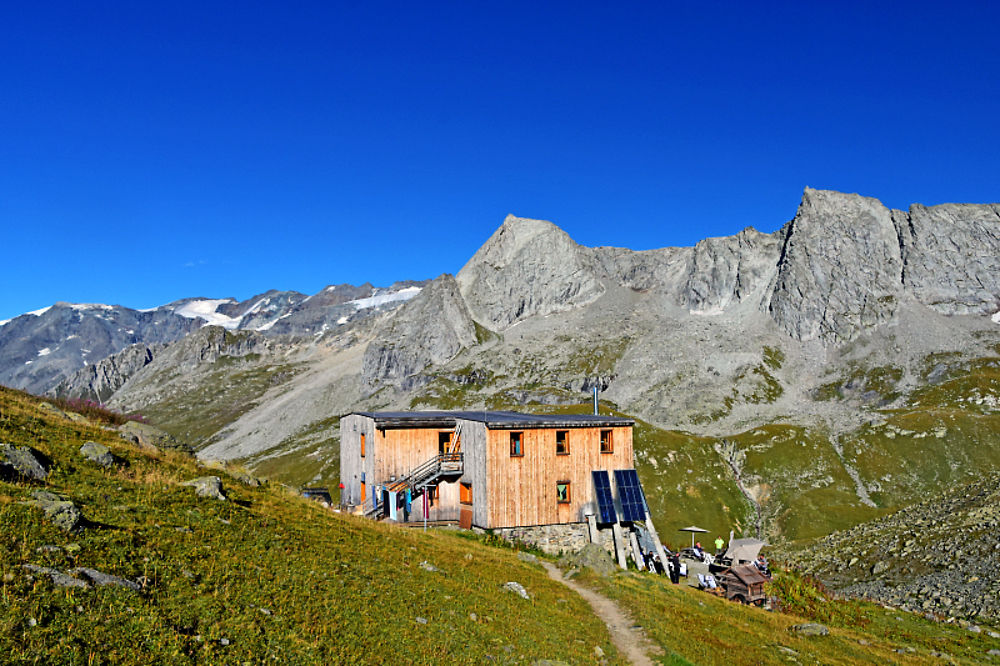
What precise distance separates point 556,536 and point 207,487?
3004 cm

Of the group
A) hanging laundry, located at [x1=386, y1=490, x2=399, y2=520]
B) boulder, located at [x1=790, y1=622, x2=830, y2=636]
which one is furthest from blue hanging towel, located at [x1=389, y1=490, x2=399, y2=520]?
boulder, located at [x1=790, y1=622, x2=830, y2=636]

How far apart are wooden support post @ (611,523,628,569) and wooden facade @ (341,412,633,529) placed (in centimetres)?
205

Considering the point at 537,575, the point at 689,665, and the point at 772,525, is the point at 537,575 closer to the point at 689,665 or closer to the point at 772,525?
the point at 689,665

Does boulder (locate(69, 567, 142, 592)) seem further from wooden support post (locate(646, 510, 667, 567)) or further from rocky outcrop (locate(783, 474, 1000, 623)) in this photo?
rocky outcrop (locate(783, 474, 1000, 623))

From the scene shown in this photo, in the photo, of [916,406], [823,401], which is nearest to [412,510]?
[916,406]

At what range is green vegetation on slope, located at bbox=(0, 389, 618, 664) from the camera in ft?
Answer: 35.7

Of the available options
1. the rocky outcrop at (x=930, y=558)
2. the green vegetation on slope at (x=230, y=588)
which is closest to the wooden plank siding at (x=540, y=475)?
the green vegetation on slope at (x=230, y=588)

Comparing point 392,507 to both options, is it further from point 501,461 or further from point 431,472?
point 501,461

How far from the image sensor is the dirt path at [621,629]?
20.5m

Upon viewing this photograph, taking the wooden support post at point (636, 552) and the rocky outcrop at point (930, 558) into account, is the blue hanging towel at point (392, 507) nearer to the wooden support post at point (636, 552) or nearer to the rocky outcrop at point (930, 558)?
the wooden support post at point (636, 552)

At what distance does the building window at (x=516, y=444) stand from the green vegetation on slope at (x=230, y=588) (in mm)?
19394

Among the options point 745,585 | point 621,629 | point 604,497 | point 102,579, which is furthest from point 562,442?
point 102,579

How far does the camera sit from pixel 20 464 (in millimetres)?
17453

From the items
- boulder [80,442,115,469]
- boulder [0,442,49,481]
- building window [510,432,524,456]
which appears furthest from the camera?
building window [510,432,524,456]
